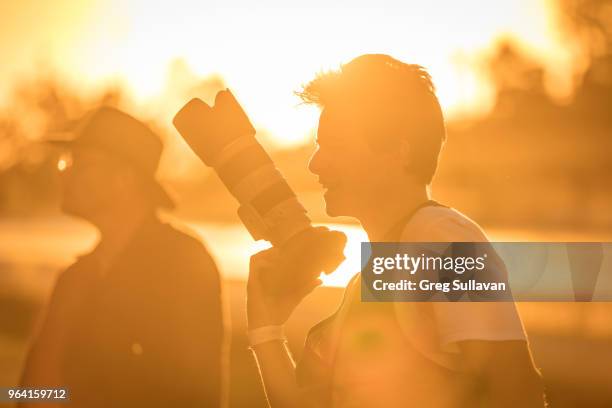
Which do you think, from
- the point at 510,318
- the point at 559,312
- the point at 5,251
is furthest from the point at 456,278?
the point at 5,251

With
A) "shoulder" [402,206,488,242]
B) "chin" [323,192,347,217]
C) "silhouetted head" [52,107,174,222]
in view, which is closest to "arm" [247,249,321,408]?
"chin" [323,192,347,217]

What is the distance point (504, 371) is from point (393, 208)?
0.51 metres

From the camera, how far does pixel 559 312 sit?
53.5 ft

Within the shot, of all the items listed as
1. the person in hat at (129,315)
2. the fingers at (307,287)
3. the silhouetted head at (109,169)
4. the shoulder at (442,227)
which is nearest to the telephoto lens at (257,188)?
the fingers at (307,287)

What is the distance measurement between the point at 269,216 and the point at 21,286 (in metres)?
15.4

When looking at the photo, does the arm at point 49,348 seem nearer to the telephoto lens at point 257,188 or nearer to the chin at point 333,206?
the telephoto lens at point 257,188

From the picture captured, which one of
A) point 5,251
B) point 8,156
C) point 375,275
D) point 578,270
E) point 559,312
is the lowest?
point 375,275

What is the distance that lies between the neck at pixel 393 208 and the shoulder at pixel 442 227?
0.11 metres

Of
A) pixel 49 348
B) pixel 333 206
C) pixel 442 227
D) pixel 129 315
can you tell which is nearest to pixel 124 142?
pixel 129 315

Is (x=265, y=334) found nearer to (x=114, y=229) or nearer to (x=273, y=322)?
(x=273, y=322)

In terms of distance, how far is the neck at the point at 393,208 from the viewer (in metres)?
2.38

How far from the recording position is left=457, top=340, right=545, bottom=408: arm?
205 cm

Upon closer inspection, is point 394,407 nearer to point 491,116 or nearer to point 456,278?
point 456,278

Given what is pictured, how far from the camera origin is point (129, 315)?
12.4ft
